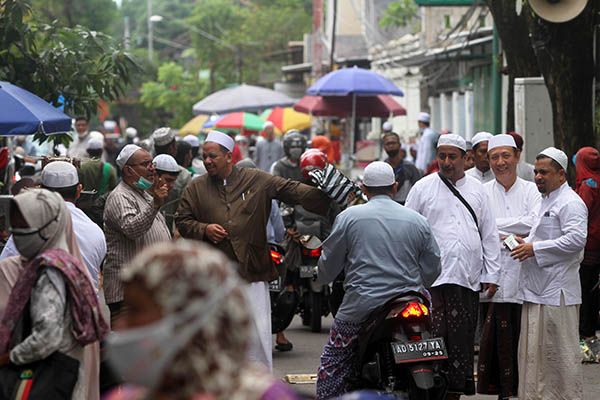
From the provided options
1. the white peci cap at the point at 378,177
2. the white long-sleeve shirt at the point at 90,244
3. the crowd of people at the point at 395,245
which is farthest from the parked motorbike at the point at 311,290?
the white long-sleeve shirt at the point at 90,244

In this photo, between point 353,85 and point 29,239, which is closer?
point 29,239

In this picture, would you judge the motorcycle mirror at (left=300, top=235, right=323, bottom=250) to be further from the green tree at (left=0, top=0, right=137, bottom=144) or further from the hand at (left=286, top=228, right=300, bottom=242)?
the green tree at (left=0, top=0, right=137, bottom=144)

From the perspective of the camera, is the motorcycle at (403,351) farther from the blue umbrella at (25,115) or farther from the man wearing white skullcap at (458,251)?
the blue umbrella at (25,115)

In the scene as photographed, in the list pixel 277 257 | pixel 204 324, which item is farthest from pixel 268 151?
pixel 204 324

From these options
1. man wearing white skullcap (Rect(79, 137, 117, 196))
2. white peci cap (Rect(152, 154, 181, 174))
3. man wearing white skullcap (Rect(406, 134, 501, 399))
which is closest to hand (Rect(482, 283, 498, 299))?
man wearing white skullcap (Rect(406, 134, 501, 399))

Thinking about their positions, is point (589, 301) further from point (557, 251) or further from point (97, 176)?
point (97, 176)

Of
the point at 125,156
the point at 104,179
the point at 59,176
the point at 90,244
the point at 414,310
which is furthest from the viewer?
the point at 104,179

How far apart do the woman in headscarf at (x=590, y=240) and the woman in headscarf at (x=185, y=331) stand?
8.43 meters

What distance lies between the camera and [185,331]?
3.38 metres

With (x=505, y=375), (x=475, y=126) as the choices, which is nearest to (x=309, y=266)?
(x=505, y=375)

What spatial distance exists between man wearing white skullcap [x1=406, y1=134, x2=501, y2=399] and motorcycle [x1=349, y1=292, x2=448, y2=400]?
0.77 m

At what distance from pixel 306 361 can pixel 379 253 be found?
3.67 meters

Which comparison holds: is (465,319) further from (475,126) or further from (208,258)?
(475,126)

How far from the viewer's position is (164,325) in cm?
339
